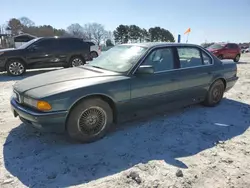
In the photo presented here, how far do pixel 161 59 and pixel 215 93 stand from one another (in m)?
1.88

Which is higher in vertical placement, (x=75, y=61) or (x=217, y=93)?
(x=75, y=61)

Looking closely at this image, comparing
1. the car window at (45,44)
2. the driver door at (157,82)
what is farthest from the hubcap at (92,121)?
the car window at (45,44)

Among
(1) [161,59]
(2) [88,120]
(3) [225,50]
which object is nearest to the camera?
(2) [88,120]

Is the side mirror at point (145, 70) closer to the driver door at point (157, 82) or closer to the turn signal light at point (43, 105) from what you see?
the driver door at point (157, 82)

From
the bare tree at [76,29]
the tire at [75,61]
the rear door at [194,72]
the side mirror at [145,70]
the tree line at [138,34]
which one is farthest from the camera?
the bare tree at [76,29]

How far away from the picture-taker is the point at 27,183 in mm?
2688

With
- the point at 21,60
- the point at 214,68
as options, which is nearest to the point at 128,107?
the point at 214,68

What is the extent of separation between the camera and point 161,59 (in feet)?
14.7

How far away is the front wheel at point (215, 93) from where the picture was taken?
5.41 meters

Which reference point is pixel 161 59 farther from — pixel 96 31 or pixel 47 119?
pixel 96 31

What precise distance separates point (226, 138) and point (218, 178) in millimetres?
1232

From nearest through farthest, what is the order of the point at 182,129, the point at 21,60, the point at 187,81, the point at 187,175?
the point at 187,175 < the point at 182,129 < the point at 187,81 < the point at 21,60

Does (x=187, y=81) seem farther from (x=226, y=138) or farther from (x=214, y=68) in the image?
(x=226, y=138)

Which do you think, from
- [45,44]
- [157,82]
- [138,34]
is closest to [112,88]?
[157,82]
